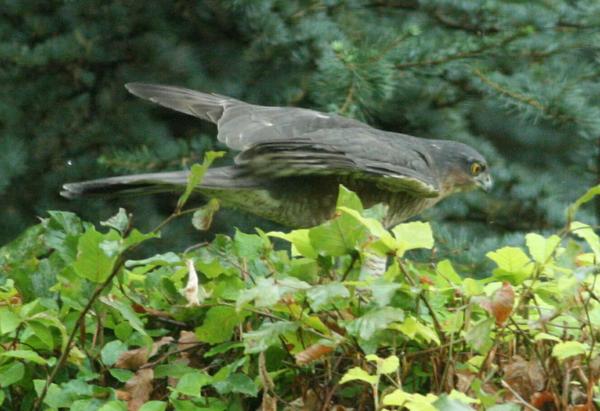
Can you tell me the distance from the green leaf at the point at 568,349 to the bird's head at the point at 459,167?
2.66 m

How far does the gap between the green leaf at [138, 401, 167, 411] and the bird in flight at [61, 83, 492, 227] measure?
4.94 feet

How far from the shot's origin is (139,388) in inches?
70.9

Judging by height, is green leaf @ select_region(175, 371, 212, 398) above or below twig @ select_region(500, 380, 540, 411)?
below

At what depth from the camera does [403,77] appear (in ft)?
16.3

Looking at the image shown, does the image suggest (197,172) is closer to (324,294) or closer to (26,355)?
(324,294)

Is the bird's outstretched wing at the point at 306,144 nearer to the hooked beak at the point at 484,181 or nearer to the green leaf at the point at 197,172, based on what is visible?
the hooked beak at the point at 484,181

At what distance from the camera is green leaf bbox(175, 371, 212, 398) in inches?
67.7

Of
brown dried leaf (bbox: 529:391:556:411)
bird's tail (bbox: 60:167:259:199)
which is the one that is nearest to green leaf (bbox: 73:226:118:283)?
brown dried leaf (bbox: 529:391:556:411)

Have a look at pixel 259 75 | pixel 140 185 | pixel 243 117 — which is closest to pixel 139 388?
pixel 140 185

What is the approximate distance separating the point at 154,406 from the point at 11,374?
9.1 inches

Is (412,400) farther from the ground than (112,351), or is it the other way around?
(412,400)

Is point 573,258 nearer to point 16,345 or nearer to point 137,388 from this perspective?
point 137,388

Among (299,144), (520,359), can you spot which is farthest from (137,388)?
(299,144)

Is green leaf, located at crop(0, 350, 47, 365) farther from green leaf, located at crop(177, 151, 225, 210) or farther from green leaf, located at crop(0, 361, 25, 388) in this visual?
green leaf, located at crop(177, 151, 225, 210)
